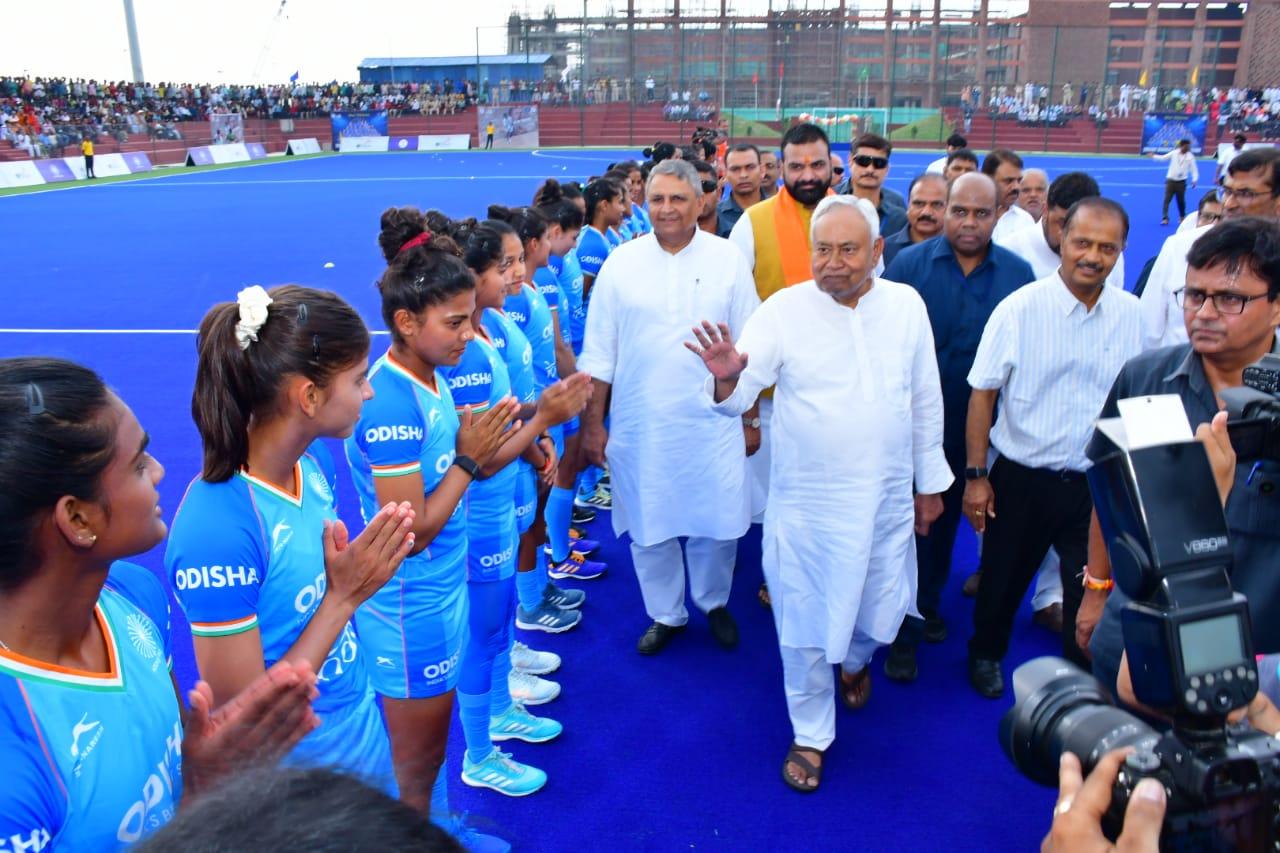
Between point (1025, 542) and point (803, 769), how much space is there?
1.31m

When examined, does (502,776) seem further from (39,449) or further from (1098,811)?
(1098,811)

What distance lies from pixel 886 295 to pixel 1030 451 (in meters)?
0.92

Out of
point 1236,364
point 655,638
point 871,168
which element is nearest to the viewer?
Answer: point 1236,364

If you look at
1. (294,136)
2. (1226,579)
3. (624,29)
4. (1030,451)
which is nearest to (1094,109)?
(624,29)

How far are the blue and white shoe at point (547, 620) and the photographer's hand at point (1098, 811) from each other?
322 cm

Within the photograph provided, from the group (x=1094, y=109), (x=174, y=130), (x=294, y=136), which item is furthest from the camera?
(x=294, y=136)

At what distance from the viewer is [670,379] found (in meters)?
3.89

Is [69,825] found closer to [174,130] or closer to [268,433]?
[268,433]

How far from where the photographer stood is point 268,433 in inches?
73.2

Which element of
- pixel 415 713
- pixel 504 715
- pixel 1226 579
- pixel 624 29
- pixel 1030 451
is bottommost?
pixel 504 715

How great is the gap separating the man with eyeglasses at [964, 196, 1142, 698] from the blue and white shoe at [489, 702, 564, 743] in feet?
6.17

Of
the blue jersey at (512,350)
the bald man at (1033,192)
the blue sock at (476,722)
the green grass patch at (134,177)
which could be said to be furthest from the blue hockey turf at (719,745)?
the green grass patch at (134,177)

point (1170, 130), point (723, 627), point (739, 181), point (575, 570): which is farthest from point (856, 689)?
point (1170, 130)

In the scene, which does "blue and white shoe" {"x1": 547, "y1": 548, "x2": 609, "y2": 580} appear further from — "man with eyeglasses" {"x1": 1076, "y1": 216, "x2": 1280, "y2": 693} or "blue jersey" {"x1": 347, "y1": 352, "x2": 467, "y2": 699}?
"man with eyeglasses" {"x1": 1076, "y1": 216, "x2": 1280, "y2": 693}
